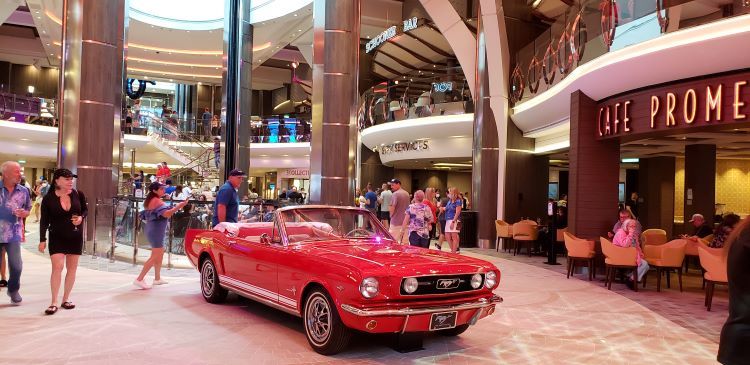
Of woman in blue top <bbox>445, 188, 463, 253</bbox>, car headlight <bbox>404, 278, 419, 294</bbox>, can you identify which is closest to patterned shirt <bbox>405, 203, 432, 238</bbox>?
woman in blue top <bbox>445, 188, 463, 253</bbox>

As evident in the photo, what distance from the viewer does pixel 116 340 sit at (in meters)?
5.69

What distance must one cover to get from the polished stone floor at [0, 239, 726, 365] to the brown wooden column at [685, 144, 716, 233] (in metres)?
8.10

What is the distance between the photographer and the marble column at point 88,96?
12586mm

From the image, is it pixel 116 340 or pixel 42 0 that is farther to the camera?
pixel 42 0

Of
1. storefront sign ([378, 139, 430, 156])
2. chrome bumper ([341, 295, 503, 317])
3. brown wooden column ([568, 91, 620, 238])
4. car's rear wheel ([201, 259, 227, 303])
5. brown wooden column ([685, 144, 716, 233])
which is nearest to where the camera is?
chrome bumper ([341, 295, 503, 317])

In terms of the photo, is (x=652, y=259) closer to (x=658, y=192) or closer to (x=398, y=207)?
(x=398, y=207)

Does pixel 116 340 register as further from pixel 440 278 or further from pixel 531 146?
pixel 531 146

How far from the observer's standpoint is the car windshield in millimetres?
6484

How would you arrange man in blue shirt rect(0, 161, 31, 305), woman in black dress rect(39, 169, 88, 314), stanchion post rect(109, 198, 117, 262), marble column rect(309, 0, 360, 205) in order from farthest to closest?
marble column rect(309, 0, 360, 205), stanchion post rect(109, 198, 117, 262), man in blue shirt rect(0, 161, 31, 305), woman in black dress rect(39, 169, 88, 314)

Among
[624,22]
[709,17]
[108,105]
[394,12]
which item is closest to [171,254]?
[108,105]

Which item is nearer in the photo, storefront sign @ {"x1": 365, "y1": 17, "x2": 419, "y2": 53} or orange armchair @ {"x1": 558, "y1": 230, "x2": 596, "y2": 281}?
orange armchair @ {"x1": 558, "y1": 230, "x2": 596, "y2": 281}

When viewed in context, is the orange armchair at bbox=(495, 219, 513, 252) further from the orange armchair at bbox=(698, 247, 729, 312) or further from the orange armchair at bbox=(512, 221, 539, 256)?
the orange armchair at bbox=(698, 247, 729, 312)

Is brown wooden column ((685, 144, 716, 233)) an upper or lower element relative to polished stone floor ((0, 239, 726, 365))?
upper

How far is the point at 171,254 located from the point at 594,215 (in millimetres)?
7993
